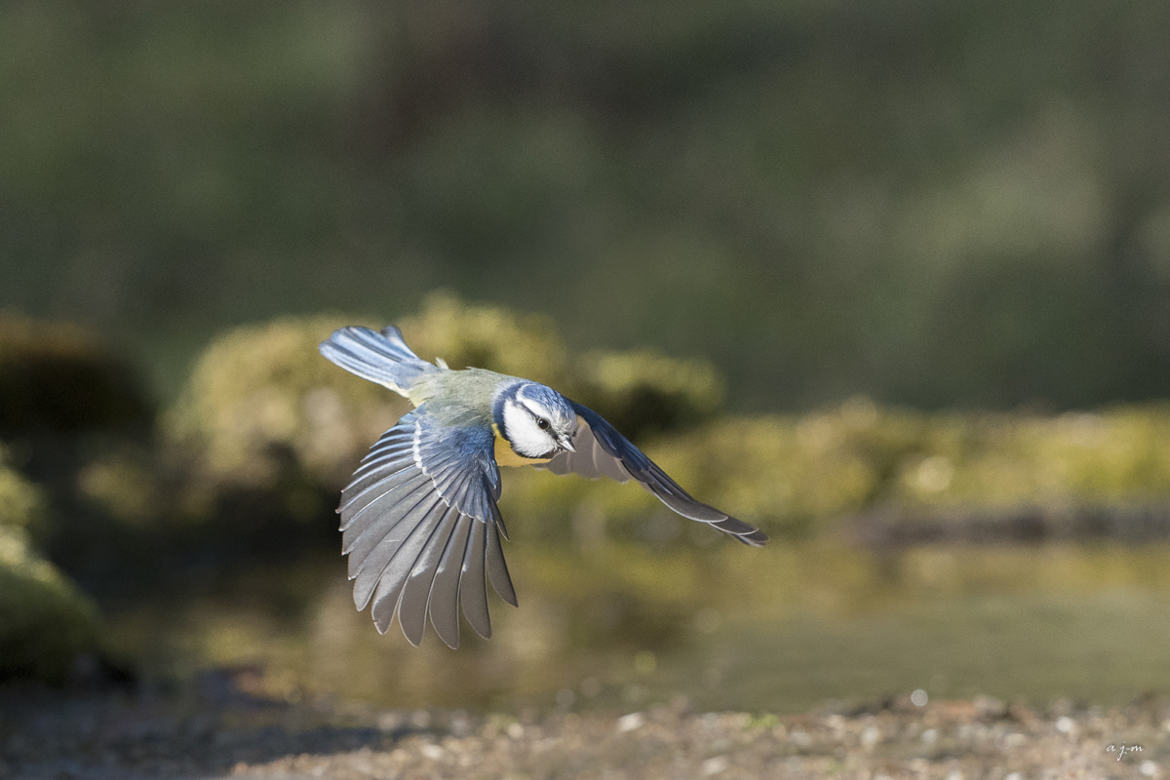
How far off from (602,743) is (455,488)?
1944 millimetres

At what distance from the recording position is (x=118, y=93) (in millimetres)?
15773

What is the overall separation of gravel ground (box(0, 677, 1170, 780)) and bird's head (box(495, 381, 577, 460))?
147 centimetres

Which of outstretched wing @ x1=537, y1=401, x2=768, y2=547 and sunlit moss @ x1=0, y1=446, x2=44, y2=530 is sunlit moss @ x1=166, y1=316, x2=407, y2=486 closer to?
sunlit moss @ x1=0, y1=446, x2=44, y2=530

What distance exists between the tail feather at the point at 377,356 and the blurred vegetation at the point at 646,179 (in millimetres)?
9614

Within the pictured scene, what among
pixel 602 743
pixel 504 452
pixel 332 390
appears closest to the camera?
pixel 504 452

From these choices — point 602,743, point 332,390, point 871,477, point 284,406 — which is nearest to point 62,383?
point 284,406

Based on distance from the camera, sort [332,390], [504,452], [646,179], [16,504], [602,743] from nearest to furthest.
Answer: [504,452]
[602,743]
[16,504]
[332,390]
[646,179]

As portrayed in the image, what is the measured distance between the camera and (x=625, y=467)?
2580 millimetres

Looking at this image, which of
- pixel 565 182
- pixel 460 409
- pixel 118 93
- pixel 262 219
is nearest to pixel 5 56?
pixel 118 93

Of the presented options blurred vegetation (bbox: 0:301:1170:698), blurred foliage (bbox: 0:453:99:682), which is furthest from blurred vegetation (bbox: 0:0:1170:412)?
blurred foliage (bbox: 0:453:99:682)

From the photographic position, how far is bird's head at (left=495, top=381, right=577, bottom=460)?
103 inches

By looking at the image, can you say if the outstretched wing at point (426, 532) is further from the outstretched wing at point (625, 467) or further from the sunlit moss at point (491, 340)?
the sunlit moss at point (491, 340)

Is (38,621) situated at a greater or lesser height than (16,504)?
lesser

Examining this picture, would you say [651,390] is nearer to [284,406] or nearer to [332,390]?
[332,390]
